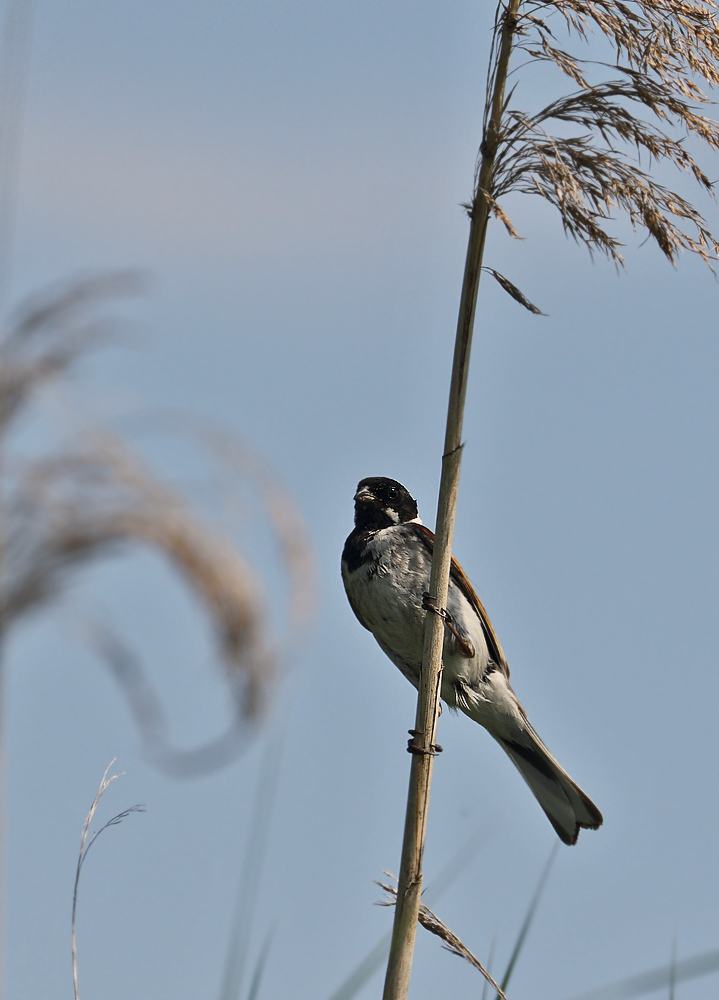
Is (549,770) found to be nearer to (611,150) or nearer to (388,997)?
(388,997)

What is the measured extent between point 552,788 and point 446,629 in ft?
2.54

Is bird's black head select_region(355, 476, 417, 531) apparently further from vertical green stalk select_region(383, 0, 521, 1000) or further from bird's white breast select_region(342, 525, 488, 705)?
vertical green stalk select_region(383, 0, 521, 1000)

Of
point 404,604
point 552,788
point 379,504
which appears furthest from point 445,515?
point 379,504

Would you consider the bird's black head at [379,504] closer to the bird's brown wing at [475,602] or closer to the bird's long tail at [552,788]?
the bird's brown wing at [475,602]

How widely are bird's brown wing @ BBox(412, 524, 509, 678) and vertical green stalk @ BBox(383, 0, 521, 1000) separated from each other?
219 centimetres

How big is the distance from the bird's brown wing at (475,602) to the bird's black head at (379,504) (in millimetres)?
126

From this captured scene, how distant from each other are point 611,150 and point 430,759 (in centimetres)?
140

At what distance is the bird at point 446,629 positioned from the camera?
4.53 m

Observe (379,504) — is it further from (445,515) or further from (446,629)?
(445,515)

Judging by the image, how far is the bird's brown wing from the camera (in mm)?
4762

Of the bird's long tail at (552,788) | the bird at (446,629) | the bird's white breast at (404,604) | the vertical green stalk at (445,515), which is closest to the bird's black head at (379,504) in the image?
the bird at (446,629)

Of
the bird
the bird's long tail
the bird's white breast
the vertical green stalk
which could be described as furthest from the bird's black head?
the vertical green stalk

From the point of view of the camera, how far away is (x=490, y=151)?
2453 millimetres

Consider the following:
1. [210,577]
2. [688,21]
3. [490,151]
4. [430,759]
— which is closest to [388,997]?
[430,759]
